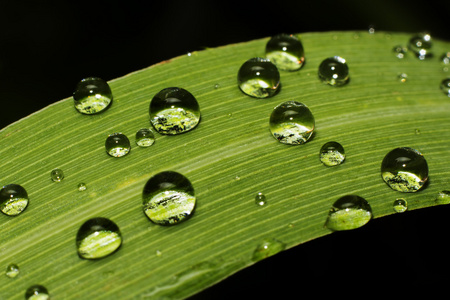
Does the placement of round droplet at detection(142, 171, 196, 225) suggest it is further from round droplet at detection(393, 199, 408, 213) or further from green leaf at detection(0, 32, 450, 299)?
round droplet at detection(393, 199, 408, 213)

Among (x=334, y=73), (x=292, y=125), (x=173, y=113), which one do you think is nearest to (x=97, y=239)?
(x=173, y=113)

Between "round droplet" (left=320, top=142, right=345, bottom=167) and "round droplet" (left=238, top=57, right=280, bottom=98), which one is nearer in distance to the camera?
"round droplet" (left=320, top=142, right=345, bottom=167)

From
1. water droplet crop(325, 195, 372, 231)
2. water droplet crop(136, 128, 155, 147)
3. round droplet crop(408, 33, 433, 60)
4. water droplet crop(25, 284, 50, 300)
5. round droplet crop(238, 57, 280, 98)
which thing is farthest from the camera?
round droplet crop(408, 33, 433, 60)

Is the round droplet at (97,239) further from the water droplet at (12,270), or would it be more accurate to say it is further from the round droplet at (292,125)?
the round droplet at (292,125)

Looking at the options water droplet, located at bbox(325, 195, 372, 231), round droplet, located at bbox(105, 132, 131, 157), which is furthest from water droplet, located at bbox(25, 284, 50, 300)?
water droplet, located at bbox(325, 195, 372, 231)

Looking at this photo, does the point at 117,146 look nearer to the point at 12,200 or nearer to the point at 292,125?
the point at 12,200
